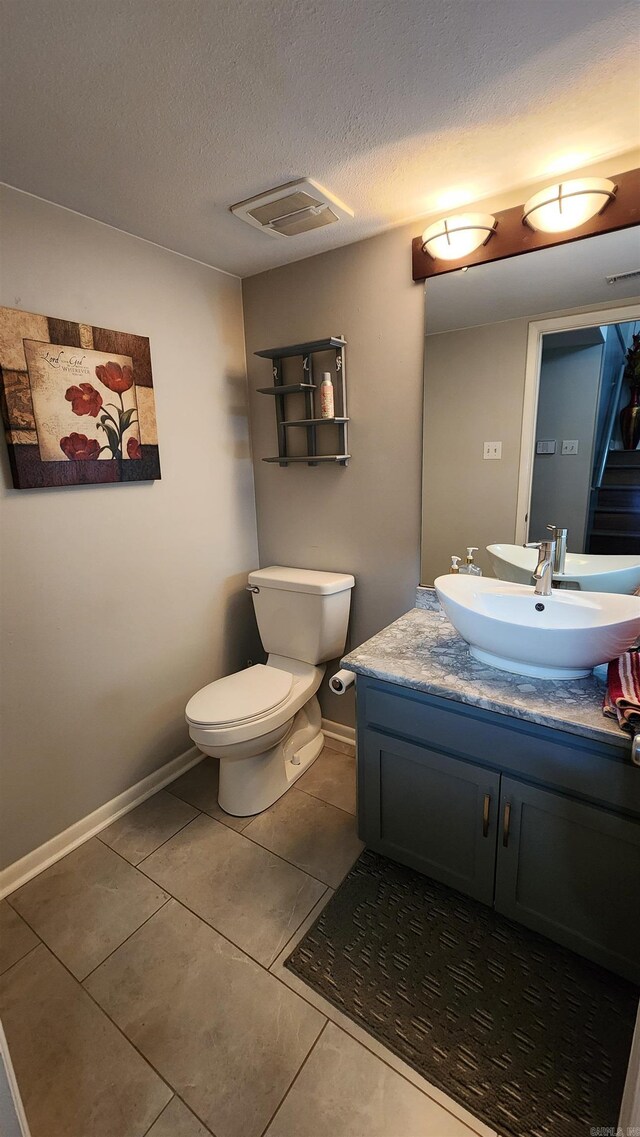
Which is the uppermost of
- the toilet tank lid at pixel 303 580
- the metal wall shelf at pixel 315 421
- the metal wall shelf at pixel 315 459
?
the metal wall shelf at pixel 315 421

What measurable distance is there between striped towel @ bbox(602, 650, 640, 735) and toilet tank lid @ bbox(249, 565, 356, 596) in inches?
41.7

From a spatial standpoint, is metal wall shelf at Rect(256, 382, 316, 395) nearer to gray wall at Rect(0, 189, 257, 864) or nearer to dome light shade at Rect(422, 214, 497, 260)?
gray wall at Rect(0, 189, 257, 864)

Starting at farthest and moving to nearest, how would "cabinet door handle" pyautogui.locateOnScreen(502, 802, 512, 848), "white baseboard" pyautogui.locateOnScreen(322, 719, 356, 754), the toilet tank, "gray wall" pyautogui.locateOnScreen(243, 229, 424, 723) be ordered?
"white baseboard" pyautogui.locateOnScreen(322, 719, 356, 754)
the toilet tank
"gray wall" pyautogui.locateOnScreen(243, 229, 424, 723)
"cabinet door handle" pyautogui.locateOnScreen(502, 802, 512, 848)

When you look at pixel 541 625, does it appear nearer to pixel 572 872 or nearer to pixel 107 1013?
pixel 572 872

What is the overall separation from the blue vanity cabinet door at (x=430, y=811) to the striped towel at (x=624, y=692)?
0.36 m

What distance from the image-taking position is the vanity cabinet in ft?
3.61

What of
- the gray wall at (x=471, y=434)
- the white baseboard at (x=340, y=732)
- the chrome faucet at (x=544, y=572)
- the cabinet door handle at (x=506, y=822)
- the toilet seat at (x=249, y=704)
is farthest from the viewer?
the white baseboard at (x=340, y=732)

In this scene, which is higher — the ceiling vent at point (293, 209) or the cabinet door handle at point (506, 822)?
the ceiling vent at point (293, 209)

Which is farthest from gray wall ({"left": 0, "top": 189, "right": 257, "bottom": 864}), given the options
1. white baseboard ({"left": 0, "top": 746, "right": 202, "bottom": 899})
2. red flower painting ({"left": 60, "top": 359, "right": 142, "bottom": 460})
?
red flower painting ({"left": 60, "top": 359, "right": 142, "bottom": 460})

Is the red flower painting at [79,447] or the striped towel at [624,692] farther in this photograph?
the red flower painting at [79,447]

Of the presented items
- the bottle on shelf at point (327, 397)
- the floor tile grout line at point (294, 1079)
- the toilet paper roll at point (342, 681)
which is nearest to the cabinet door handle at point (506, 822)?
the toilet paper roll at point (342, 681)

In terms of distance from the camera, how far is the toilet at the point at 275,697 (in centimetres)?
172

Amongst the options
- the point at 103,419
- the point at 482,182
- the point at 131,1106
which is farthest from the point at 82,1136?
the point at 482,182

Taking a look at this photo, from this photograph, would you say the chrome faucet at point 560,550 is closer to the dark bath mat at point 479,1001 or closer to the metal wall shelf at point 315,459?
the metal wall shelf at point 315,459
